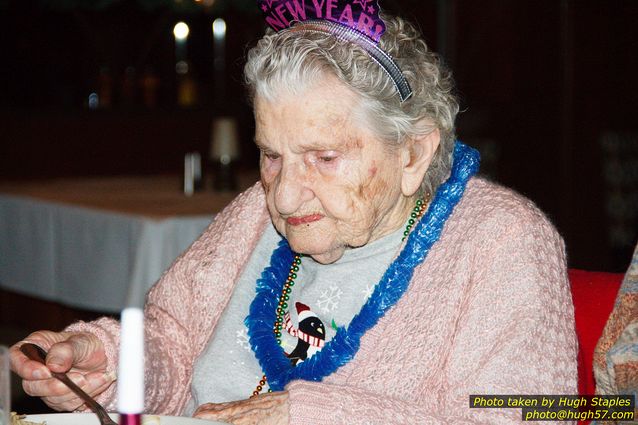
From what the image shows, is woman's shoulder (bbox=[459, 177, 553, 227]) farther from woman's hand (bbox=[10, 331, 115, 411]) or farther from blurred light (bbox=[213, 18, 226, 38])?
blurred light (bbox=[213, 18, 226, 38])

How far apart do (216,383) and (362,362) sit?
1.10 ft

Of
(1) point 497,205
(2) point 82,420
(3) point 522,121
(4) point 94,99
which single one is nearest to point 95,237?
(1) point 497,205

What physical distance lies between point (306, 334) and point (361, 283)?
16 cm

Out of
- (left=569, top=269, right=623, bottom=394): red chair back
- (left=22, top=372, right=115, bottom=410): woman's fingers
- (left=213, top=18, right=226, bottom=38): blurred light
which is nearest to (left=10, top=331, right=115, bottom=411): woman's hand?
(left=22, top=372, right=115, bottom=410): woman's fingers

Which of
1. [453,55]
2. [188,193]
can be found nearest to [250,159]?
[453,55]

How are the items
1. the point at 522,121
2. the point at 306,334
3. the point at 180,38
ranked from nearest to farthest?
the point at 306,334
the point at 522,121
the point at 180,38

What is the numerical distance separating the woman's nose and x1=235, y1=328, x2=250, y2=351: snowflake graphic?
1.05 ft

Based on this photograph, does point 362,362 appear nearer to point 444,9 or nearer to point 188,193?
point 188,193

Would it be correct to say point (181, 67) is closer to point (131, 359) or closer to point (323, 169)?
point (323, 169)

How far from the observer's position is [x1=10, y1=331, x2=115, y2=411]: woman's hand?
188 centimetres

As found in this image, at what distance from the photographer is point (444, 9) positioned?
24.3 feet

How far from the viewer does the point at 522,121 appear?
7137 mm

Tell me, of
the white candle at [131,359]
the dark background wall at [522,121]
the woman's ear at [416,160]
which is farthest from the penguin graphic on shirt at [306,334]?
the dark background wall at [522,121]

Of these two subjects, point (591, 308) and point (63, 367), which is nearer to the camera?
point (63, 367)
